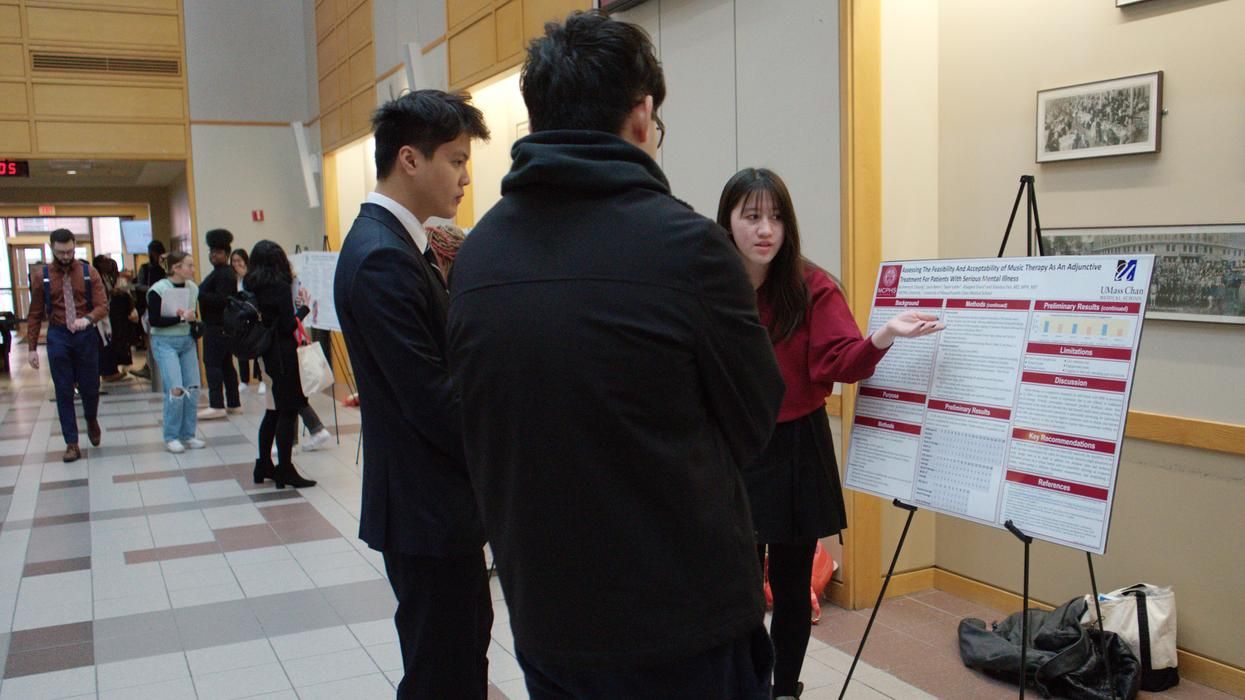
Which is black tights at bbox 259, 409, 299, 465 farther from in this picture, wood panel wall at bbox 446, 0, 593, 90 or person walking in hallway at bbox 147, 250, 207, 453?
wood panel wall at bbox 446, 0, 593, 90

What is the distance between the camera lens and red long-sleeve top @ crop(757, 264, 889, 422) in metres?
2.49

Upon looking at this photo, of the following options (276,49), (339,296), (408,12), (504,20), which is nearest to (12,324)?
(276,49)

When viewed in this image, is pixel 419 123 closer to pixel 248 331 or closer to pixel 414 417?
pixel 414 417

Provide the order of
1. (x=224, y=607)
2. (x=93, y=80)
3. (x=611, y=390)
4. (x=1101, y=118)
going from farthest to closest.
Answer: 1. (x=93, y=80)
2. (x=224, y=607)
3. (x=1101, y=118)
4. (x=611, y=390)

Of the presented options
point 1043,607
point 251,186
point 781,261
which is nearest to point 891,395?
point 781,261

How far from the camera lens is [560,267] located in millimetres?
1225

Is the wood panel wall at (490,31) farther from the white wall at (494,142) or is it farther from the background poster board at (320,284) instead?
the background poster board at (320,284)

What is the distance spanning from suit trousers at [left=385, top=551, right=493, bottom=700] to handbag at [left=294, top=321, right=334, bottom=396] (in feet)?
13.9

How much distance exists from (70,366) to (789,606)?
620cm

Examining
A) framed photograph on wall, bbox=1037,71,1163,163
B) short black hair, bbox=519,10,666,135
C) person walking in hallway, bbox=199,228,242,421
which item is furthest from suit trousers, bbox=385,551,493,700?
person walking in hallway, bbox=199,228,242,421

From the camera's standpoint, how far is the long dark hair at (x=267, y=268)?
19.2ft

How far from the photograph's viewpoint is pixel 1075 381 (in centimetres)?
223

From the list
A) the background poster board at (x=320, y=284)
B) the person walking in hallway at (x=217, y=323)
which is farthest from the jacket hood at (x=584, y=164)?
the person walking in hallway at (x=217, y=323)

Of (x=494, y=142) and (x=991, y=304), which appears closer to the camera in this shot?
(x=991, y=304)
